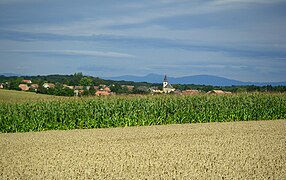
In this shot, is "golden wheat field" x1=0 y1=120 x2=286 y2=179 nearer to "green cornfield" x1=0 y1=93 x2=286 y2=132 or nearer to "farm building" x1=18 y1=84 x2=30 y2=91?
"green cornfield" x1=0 y1=93 x2=286 y2=132

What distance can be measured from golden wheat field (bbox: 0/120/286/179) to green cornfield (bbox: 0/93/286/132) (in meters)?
3.25

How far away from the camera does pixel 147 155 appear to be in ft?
49.7

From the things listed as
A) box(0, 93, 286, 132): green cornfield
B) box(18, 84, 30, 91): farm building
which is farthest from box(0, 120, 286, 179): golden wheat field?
box(18, 84, 30, 91): farm building

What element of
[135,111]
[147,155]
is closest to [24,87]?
[135,111]

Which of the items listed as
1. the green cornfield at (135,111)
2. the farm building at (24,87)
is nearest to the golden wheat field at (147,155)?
the green cornfield at (135,111)

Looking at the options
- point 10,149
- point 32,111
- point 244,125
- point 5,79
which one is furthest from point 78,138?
point 5,79

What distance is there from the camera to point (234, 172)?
12469 millimetres

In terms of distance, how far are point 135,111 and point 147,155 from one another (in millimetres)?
13065

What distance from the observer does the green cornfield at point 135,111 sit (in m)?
26.0

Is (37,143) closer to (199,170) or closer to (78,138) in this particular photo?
(78,138)

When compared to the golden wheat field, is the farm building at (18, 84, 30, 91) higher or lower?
higher

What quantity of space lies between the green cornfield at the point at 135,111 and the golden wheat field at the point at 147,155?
325 centimetres

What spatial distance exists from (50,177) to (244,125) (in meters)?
16.9

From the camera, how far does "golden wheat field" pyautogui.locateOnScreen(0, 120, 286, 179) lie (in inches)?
485
